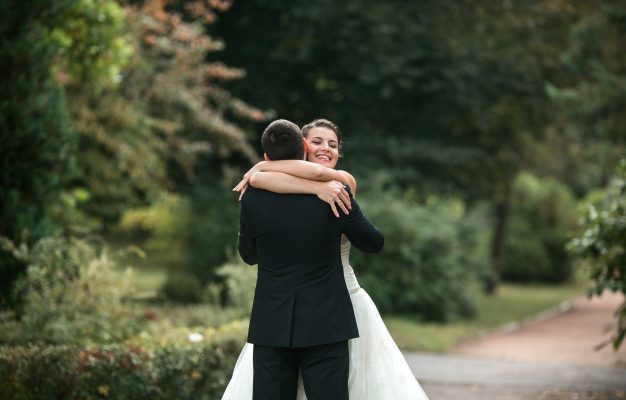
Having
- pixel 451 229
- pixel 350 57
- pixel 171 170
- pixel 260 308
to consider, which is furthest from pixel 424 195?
pixel 260 308

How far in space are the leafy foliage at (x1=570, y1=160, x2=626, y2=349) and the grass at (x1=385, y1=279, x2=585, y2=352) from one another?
4525 millimetres

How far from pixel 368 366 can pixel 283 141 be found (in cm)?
130

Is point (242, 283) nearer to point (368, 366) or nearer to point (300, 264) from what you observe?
point (368, 366)

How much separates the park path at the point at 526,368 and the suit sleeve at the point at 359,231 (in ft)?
13.4

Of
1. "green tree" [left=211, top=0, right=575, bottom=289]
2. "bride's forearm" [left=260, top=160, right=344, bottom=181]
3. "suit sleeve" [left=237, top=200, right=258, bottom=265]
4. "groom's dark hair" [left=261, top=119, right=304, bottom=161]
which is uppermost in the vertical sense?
"green tree" [left=211, top=0, right=575, bottom=289]

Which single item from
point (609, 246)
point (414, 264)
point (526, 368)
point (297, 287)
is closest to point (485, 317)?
point (414, 264)

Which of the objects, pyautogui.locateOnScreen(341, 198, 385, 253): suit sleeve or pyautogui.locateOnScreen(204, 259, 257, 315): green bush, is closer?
pyautogui.locateOnScreen(341, 198, 385, 253): suit sleeve

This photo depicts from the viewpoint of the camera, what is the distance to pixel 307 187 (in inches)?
167

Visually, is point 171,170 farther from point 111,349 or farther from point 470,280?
point 111,349

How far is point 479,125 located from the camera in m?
18.2

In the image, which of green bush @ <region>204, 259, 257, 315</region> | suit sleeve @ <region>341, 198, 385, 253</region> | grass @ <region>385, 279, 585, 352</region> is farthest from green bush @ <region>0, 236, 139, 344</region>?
grass @ <region>385, 279, 585, 352</region>

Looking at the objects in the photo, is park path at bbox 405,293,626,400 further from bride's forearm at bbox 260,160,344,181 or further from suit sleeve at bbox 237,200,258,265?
bride's forearm at bbox 260,160,344,181

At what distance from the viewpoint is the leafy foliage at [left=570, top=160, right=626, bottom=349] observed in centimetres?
771

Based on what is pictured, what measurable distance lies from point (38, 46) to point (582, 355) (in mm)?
8646
